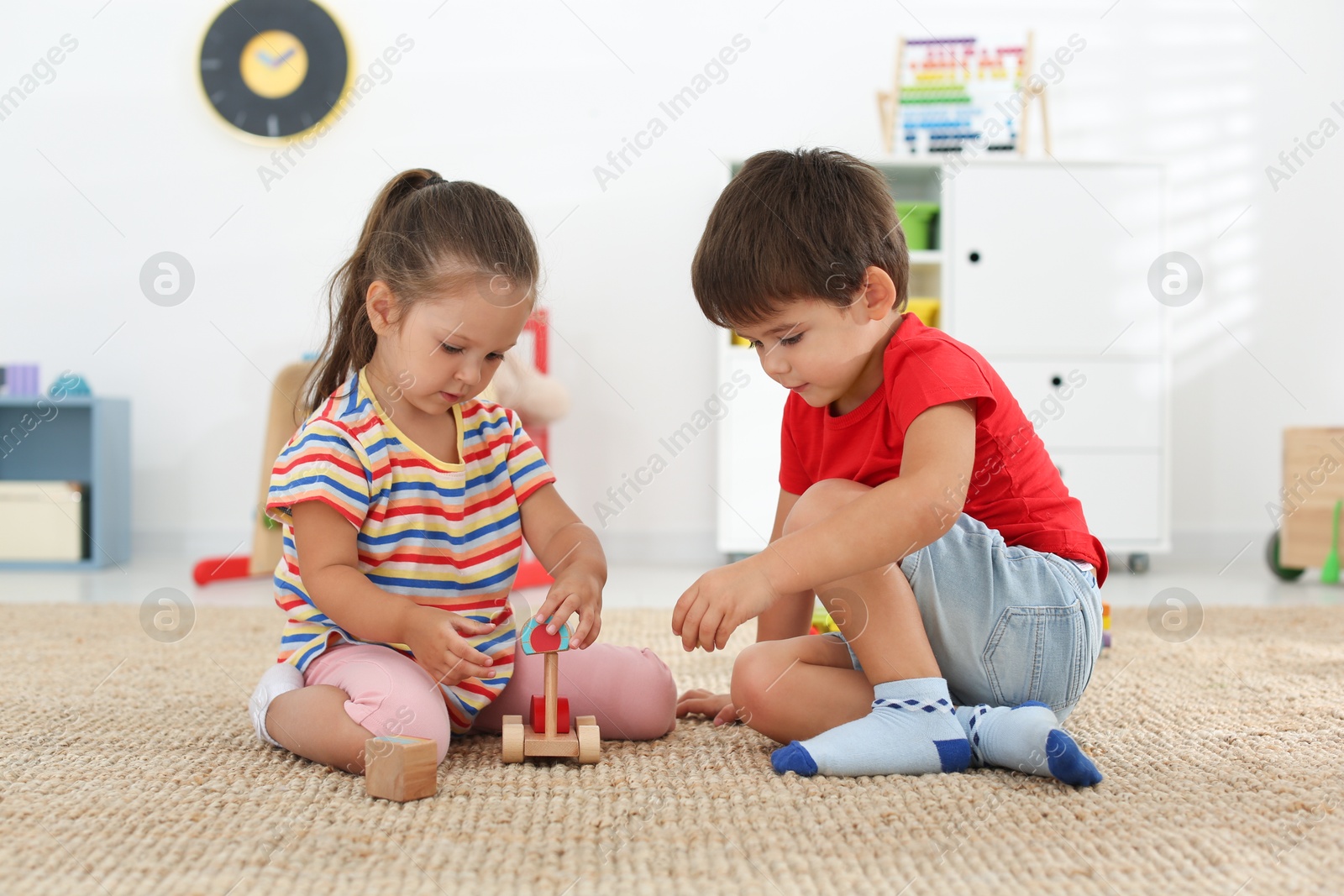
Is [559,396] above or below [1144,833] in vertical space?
above

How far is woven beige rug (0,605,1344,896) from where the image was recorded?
0.52 meters

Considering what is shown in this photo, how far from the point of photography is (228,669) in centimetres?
114

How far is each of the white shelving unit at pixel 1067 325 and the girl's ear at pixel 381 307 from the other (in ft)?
4.59

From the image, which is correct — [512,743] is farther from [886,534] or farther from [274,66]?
[274,66]

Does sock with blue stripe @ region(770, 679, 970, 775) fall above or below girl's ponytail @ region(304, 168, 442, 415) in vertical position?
below

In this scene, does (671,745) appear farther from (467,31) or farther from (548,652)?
(467,31)

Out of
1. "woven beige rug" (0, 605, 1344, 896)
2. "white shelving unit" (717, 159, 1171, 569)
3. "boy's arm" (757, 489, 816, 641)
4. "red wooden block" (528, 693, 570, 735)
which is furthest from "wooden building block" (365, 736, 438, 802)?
"white shelving unit" (717, 159, 1171, 569)

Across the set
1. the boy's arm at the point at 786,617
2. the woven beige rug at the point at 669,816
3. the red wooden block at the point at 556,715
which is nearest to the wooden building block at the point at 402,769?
the woven beige rug at the point at 669,816

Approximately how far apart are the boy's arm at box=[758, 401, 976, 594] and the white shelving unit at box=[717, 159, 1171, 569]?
1.47 meters

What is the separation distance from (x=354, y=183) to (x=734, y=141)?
35.1 inches

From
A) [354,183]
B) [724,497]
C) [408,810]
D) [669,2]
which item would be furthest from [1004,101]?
[408,810]

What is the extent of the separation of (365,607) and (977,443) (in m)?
0.46

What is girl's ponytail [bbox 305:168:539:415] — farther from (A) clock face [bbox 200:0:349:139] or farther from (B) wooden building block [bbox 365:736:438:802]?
(A) clock face [bbox 200:0:349:139]

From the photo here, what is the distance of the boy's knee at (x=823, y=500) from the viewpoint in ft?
2.43
